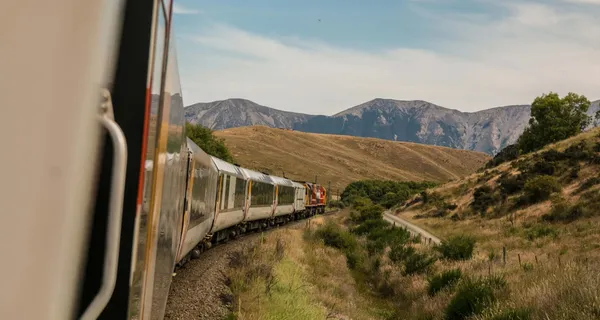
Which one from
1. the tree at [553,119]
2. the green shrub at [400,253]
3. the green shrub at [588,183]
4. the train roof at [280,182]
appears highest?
the tree at [553,119]

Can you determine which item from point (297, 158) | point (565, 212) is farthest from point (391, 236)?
point (297, 158)

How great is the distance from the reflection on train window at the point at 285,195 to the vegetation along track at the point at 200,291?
17.6 metres

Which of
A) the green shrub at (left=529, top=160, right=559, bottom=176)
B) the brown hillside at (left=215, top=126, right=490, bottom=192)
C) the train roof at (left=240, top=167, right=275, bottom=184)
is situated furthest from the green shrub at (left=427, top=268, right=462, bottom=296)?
the brown hillside at (left=215, top=126, right=490, bottom=192)

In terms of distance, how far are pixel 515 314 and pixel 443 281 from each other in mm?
7534

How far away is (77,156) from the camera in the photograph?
2.00 meters

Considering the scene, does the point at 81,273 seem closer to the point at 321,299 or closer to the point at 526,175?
the point at 321,299

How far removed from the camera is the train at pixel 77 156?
5.50 feet

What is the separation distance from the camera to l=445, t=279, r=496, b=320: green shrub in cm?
1420

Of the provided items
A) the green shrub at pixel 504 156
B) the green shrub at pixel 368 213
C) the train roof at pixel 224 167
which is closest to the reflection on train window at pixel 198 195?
the train roof at pixel 224 167

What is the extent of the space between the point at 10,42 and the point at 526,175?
52.2 metres

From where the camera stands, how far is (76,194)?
2.02 metres

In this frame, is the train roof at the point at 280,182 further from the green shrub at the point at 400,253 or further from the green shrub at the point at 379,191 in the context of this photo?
the green shrub at the point at 379,191

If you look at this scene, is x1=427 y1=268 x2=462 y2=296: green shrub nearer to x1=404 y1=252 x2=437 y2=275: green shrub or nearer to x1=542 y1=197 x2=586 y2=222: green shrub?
x1=404 y1=252 x2=437 y2=275: green shrub

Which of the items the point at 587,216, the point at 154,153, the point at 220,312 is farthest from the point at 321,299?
the point at 587,216
